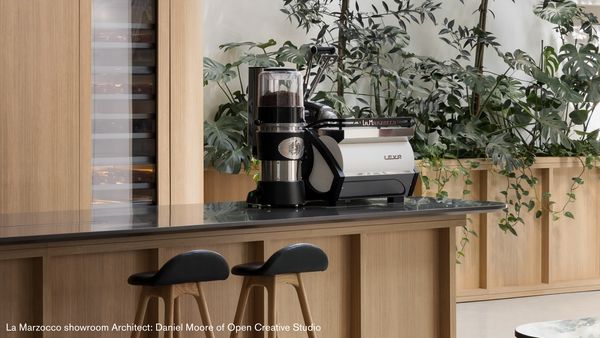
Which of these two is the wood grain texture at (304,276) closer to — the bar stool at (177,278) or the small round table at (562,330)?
the bar stool at (177,278)

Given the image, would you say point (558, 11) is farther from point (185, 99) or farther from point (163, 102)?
point (163, 102)

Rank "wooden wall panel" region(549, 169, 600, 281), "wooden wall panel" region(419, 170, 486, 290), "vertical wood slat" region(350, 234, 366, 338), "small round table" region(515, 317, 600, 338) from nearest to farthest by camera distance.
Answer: "small round table" region(515, 317, 600, 338)
"vertical wood slat" region(350, 234, 366, 338)
"wooden wall panel" region(419, 170, 486, 290)
"wooden wall panel" region(549, 169, 600, 281)

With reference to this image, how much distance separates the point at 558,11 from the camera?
687 centimetres

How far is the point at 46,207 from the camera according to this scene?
189 inches

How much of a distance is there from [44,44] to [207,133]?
1543 millimetres

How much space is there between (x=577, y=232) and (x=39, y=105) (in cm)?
415

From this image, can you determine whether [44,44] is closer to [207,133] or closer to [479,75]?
[207,133]

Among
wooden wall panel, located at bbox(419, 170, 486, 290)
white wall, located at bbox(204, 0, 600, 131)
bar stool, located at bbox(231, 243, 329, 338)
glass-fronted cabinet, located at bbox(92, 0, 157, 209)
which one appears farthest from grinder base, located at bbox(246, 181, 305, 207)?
wooden wall panel, located at bbox(419, 170, 486, 290)

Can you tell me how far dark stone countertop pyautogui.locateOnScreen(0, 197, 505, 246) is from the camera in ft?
10.2

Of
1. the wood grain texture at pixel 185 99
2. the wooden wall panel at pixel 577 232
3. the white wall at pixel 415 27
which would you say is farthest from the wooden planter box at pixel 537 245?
the wood grain texture at pixel 185 99

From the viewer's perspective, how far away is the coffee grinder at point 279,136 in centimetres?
391

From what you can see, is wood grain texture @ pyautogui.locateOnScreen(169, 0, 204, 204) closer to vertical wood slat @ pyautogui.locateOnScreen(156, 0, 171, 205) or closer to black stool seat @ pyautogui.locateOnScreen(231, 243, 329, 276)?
vertical wood slat @ pyautogui.locateOnScreen(156, 0, 171, 205)

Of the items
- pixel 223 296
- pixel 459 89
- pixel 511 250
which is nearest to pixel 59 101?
pixel 223 296

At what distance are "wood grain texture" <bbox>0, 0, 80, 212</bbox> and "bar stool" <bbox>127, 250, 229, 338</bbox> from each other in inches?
68.9
